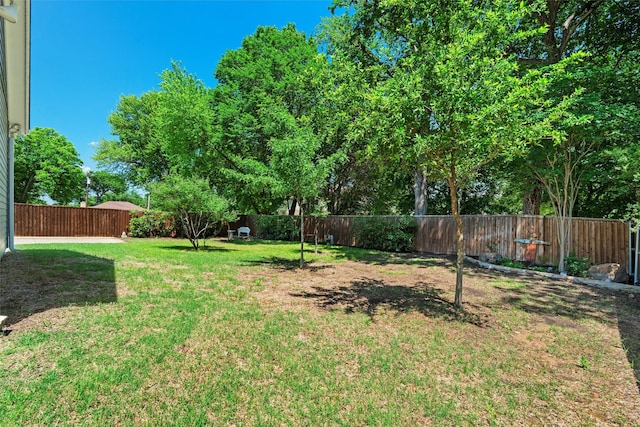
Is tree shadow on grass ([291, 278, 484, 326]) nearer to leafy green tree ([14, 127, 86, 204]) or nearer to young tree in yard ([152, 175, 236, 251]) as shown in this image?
young tree in yard ([152, 175, 236, 251])

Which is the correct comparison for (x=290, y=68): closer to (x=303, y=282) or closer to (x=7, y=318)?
(x=303, y=282)

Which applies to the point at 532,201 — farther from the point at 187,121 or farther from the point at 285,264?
the point at 187,121

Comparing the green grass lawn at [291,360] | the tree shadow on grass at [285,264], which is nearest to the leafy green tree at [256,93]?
the tree shadow on grass at [285,264]

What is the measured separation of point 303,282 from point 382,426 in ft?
13.8

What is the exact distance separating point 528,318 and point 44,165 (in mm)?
34570

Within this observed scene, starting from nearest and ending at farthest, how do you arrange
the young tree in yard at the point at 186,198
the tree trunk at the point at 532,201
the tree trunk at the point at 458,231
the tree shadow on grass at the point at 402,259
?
the tree trunk at the point at 458,231 → the tree shadow on grass at the point at 402,259 → the tree trunk at the point at 532,201 → the young tree in yard at the point at 186,198

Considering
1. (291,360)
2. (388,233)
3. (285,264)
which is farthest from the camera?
(388,233)

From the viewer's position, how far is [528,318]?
435cm

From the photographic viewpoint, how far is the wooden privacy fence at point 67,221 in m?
14.3

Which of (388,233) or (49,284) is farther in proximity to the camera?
(388,233)

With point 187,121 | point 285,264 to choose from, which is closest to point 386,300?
point 285,264

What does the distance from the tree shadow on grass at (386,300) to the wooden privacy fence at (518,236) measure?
5.27 m

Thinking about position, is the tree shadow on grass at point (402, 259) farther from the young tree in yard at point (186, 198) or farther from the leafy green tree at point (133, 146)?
the leafy green tree at point (133, 146)

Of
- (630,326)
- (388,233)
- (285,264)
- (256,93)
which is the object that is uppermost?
(256,93)
